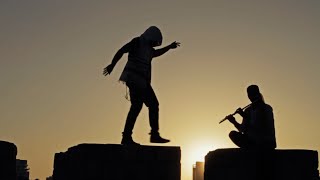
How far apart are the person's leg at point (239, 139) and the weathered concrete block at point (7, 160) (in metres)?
4.34

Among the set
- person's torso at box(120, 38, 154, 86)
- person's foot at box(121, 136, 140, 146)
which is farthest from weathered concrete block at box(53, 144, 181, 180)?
person's torso at box(120, 38, 154, 86)

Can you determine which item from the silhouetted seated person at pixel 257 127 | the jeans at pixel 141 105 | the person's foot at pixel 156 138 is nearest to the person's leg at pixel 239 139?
the silhouetted seated person at pixel 257 127

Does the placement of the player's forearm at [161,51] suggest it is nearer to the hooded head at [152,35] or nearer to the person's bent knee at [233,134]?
the hooded head at [152,35]

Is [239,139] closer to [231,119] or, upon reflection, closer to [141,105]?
[231,119]

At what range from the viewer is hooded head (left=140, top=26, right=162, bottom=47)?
360 inches

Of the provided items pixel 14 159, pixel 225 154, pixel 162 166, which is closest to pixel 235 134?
pixel 225 154

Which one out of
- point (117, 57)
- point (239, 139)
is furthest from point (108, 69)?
point (239, 139)

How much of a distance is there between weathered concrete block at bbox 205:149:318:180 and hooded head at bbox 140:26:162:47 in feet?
6.69

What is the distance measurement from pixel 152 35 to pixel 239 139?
6.62ft

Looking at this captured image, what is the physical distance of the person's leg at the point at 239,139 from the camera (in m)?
8.76

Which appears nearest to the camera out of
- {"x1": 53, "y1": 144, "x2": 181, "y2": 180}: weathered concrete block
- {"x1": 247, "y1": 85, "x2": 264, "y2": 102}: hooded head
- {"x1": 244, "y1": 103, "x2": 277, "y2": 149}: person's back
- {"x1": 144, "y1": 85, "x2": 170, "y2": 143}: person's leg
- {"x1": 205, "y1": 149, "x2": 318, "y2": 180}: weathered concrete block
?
{"x1": 205, "y1": 149, "x2": 318, "y2": 180}: weathered concrete block

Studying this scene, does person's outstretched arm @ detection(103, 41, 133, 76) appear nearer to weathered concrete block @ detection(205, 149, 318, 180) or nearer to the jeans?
the jeans

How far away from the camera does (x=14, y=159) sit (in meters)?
11.2

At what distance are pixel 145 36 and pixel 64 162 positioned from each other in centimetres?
224
